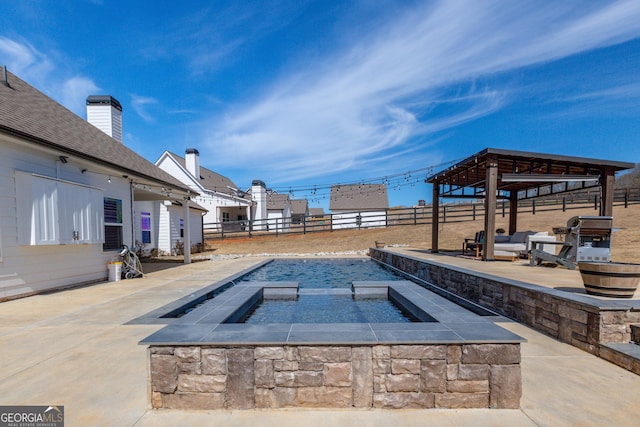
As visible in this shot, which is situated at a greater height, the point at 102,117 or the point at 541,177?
the point at 102,117

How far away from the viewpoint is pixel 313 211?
57.2m

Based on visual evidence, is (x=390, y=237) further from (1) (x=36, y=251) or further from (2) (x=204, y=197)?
(1) (x=36, y=251)

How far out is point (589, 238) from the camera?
7297 mm

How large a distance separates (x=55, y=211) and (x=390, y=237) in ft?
52.2

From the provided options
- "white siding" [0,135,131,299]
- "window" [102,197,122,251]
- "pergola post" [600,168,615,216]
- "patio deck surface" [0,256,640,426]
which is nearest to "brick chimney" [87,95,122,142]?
"window" [102,197,122,251]

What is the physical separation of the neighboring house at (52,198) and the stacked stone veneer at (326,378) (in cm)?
557

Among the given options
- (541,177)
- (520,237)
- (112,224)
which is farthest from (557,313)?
(112,224)

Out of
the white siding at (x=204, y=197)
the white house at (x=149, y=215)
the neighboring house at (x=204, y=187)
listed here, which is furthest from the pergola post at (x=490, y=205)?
the white siding at (x=204, y=197)

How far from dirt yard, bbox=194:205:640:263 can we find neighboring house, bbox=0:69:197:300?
24.4 ft

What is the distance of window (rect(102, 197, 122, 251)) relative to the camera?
7.81 m

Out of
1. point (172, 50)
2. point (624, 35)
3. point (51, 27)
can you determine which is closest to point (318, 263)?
point (172, 50)

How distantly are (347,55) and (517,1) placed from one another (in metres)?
5.47

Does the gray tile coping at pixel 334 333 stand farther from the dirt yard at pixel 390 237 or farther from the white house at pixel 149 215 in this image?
the dirt yard at pixel 390 237

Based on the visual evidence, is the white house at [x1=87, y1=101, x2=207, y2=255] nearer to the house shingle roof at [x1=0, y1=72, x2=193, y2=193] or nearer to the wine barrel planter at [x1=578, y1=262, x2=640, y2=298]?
the house shingle roof at [x1=0, y1=72, x2=193, y2=193]
